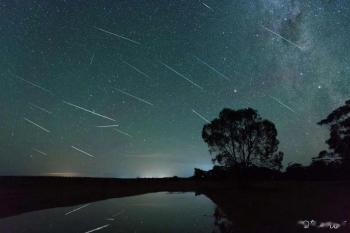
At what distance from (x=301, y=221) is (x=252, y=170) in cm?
4297

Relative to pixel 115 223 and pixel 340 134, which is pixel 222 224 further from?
pixel 340 134

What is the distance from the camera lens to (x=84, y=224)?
16.5 metres

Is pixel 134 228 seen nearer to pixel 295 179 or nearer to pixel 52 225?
pixel 52 225

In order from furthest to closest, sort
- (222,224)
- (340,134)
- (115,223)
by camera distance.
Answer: (340,134) < (115,223) < (222,224)

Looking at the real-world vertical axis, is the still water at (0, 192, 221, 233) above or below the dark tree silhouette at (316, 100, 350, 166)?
below

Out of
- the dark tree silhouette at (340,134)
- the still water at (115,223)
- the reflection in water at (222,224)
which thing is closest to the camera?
the reflection in water at (222,224)

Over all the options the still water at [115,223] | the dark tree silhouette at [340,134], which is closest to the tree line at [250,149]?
the dark tree silhouette at [340,134]

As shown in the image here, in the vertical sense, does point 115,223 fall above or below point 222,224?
above

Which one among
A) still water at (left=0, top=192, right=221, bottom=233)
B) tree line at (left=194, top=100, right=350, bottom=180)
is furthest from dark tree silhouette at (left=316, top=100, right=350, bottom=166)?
still water at (left=0, top=192, right=221, bottom=233)

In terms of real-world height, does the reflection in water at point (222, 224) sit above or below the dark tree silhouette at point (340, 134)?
below

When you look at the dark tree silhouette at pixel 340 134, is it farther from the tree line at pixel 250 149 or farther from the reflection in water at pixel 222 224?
the reflection in water at pixel 222 224

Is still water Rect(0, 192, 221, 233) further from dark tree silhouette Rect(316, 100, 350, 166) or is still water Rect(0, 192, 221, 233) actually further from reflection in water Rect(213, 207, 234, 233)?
dark tree silhouette Rect(316, 100, 350, 166)

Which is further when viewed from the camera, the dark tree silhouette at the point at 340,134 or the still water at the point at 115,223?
the dark tree silhouette at the point at 340,134

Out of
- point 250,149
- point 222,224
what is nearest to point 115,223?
point 222,224
